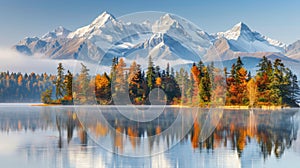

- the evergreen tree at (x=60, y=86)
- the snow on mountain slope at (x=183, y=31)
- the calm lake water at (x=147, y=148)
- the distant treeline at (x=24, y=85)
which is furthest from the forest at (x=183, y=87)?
the distant treeline at (x=24, y=85)

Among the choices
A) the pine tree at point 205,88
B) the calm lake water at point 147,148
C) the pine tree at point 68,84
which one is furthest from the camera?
the pine tree at point 68,84

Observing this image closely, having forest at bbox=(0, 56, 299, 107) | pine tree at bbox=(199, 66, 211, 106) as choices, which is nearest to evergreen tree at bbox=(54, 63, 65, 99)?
forest at bbox=(0, 56, 299, 107)

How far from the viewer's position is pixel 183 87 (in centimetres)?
3666

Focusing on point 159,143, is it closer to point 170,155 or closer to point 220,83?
point 170,155

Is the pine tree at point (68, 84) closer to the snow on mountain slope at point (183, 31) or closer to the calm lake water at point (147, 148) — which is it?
the calm lake water at point (147, 148)

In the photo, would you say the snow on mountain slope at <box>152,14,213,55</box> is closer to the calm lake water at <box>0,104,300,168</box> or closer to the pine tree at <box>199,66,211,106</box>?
the calm lake water at <box>0,104,300,168</box>

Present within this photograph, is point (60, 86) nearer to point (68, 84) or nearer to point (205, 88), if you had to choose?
point (68, 84)

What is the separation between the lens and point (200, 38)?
742 inches

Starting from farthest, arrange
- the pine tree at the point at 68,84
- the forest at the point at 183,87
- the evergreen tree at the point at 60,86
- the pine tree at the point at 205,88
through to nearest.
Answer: the evergreen tree at the point at 60,86, the pine tree at the point at 68,84, the forest at the point at 183,87, the pine tree at the point at 205,88

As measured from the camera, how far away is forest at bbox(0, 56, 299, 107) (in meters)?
31.7

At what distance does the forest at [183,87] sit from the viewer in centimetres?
3168

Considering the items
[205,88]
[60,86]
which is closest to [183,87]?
[205,88]

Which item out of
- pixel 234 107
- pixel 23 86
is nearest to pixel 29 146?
pixel 234 107

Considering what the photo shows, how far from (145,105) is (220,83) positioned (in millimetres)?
14030
